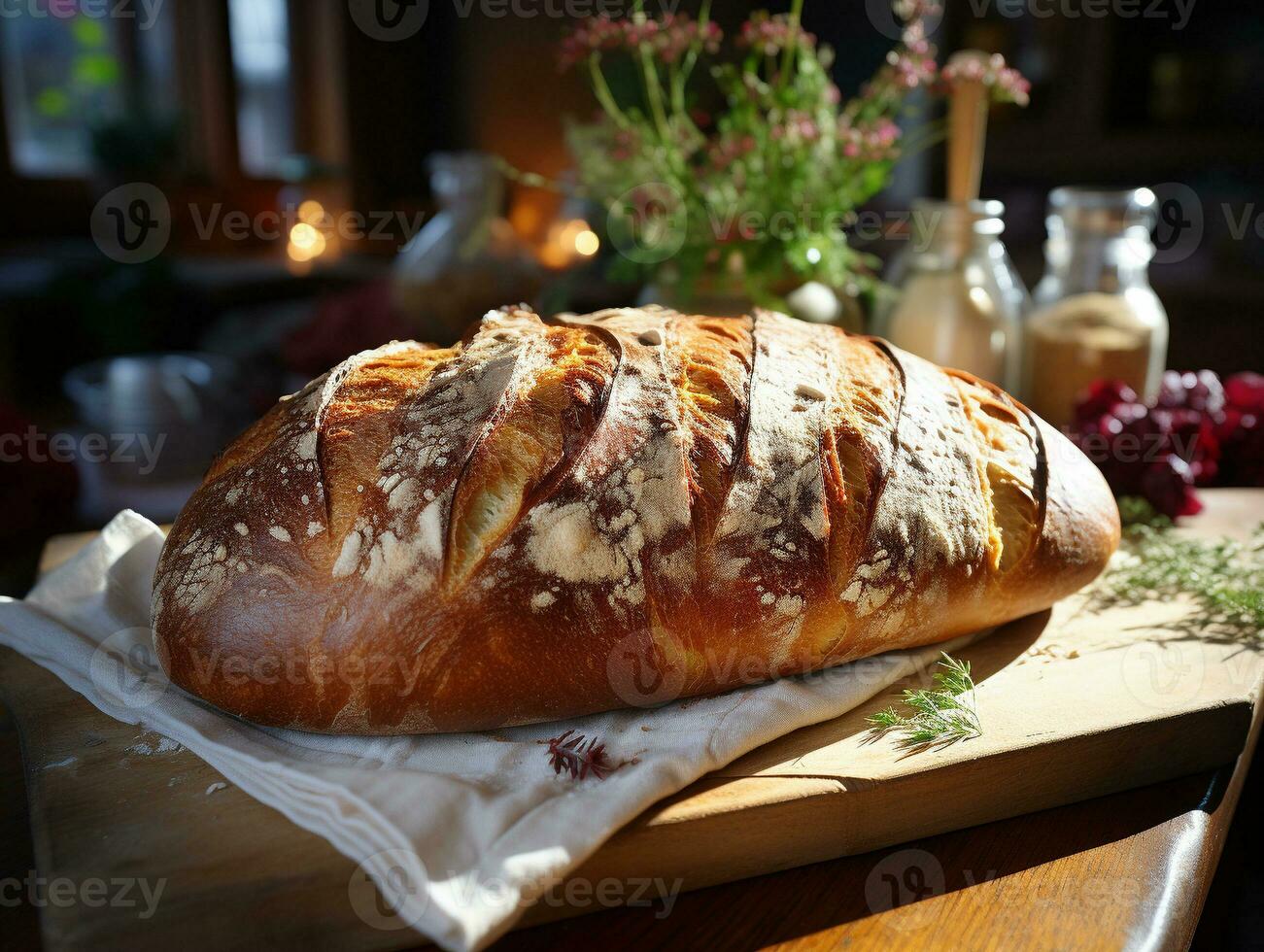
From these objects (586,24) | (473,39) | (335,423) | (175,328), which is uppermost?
(473,39)

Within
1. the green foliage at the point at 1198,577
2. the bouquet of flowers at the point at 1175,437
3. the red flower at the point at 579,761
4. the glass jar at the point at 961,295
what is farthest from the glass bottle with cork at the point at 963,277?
the red flower at the point at 579,761

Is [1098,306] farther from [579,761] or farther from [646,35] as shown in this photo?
[579,761]

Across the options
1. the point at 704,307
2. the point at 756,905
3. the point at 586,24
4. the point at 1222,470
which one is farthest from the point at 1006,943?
the point at 586,24

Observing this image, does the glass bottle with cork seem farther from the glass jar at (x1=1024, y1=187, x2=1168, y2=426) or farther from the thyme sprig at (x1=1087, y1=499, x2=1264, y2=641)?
the thyme sprig at (x1=1087, y1=499, x2=1264, y2=641)

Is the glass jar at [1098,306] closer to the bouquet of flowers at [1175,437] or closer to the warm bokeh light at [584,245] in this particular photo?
the bouquet of flowers at [1175,437]

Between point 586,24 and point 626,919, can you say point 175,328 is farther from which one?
point 626,919
